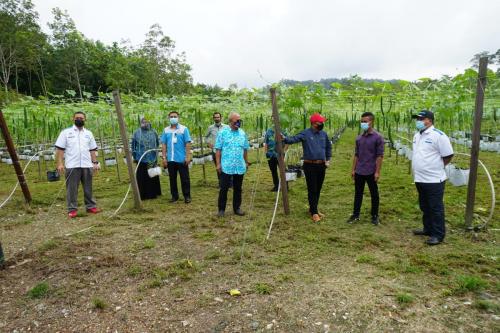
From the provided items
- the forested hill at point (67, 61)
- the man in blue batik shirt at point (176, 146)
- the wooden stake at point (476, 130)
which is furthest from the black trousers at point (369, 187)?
the forested hill at point (67, 61)

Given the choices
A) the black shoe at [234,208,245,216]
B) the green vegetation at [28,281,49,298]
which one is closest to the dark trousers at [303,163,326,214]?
the black shoe at [234,208,245,216]

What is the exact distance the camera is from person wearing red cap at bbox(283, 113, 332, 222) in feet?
17.2

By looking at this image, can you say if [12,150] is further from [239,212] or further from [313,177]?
[313,177]

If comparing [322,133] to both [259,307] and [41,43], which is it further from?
[41,43]

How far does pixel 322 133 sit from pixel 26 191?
5.72m

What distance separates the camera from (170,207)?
6527 mm

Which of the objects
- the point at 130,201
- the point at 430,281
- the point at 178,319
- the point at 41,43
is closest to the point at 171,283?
the point at 178,319

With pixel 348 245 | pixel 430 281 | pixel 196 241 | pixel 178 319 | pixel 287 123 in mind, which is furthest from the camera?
pixel 287 123

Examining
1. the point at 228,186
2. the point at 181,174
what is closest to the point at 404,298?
the point at 228,186

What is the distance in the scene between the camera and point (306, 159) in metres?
5.36

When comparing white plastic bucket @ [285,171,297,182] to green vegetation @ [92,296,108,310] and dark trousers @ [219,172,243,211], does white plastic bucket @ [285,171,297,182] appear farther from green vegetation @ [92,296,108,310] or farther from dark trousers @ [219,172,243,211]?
green vegetation @ [92,296,108,310]

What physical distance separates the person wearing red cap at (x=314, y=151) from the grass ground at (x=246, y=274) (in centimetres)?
58

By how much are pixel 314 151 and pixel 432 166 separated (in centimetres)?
161

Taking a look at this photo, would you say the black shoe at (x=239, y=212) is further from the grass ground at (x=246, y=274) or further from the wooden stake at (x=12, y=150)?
the wooden stake at (x=12, y=150)
